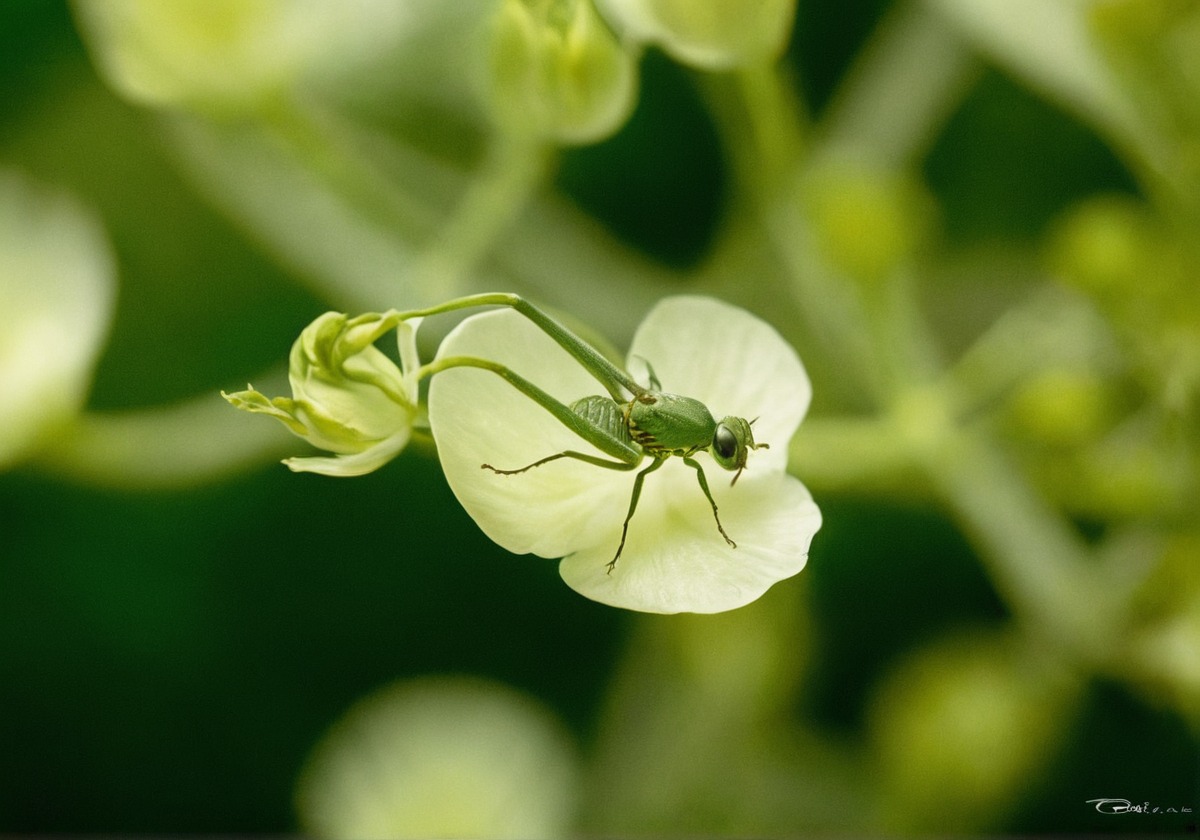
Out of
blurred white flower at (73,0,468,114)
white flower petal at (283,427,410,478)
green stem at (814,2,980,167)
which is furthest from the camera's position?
green stem at (814,2,980,167)

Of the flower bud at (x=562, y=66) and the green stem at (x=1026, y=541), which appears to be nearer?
the flower bud at (x=562, y=66)

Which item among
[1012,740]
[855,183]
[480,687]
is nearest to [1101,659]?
[1012,740]

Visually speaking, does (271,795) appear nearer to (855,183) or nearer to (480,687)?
(480,687)

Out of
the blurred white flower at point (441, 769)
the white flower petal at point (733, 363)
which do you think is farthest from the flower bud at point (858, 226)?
the blurred white flower at point (441, 769)

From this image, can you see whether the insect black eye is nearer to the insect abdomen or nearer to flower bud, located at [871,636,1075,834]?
the insect abdomen

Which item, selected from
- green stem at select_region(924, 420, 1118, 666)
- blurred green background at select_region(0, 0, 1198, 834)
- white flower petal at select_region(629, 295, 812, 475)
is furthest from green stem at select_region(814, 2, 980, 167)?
white flower petal at select_region(629, 295, 812, 475)

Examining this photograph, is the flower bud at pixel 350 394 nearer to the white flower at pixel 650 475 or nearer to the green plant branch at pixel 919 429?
the white flower at pixel 650 475

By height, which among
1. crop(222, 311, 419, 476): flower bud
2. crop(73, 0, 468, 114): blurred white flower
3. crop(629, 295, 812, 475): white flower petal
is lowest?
crop(222, 311, 419, 476): flower bud
